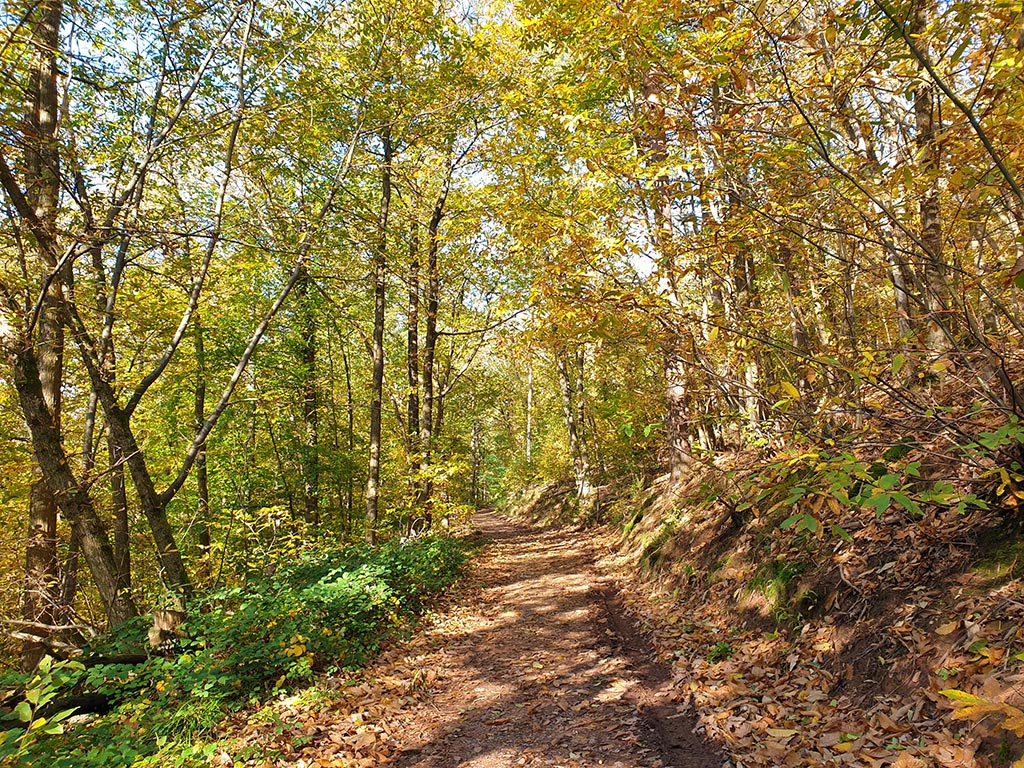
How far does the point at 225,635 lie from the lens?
5277 mm

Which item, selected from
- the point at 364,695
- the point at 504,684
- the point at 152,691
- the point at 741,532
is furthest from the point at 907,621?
the point at 152,691

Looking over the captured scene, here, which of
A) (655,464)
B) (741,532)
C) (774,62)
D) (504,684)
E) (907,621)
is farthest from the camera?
(655,464)

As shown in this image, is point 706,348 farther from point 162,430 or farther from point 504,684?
point 162,430

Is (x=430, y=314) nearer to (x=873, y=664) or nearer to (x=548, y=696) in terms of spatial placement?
(x=548, y=696)

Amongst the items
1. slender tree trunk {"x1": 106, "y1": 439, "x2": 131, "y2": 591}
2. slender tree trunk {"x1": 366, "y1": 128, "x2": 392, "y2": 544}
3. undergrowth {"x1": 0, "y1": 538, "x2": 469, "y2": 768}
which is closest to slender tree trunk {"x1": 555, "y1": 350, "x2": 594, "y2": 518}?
slender tree trunk {"x1": 366, "y1": 128, "x2": 392, "y2": 544}

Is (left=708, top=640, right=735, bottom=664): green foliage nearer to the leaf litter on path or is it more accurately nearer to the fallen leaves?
the fallen leaves

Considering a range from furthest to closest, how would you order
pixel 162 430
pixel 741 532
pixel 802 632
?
1. pixel 162 430
2. pixel 741 532
3. pixel 802 632

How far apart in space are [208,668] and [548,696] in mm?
3381

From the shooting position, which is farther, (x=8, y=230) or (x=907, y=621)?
(x=8, y=230)

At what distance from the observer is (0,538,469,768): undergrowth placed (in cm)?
363

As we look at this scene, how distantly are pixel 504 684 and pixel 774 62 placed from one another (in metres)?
5.99

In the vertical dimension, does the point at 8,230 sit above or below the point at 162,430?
above

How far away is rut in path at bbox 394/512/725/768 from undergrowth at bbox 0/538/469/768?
3.97ft

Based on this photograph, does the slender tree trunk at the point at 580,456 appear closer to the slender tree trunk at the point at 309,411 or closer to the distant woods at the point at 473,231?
the distant woods at the point at 473,231
